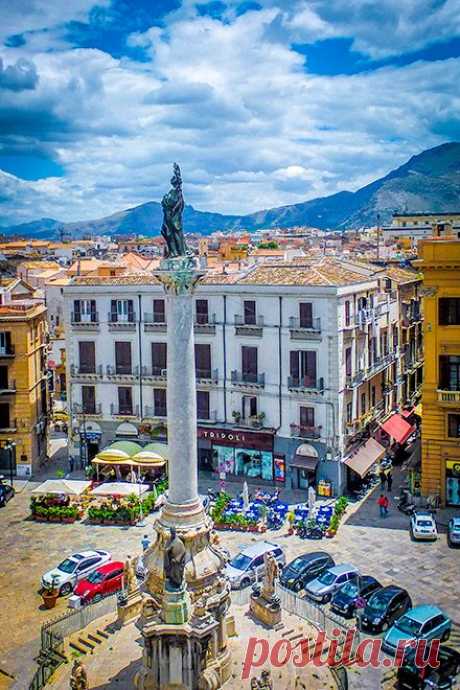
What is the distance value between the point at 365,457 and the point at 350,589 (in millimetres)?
16301

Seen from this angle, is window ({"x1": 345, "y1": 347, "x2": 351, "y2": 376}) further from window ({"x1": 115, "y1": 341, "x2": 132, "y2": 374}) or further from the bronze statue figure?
the bronze statue figure

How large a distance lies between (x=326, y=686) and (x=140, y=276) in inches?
1318

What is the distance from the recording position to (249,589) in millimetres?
29781

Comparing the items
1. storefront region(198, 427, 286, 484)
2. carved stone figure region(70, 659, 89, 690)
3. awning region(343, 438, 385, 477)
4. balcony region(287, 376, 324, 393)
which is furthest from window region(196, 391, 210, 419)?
carved stone figure region(70, 659, 89, 690)

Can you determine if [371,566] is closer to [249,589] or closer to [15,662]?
[249,589]

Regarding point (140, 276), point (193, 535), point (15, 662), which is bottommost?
point (15, 662)

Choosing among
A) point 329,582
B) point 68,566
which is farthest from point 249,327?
point 68,566

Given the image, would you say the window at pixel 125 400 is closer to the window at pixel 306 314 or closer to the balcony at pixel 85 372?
the balcony at pixel 85 372

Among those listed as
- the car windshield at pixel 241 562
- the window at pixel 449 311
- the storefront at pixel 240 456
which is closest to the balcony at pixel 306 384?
the storefront at pixel 240 456

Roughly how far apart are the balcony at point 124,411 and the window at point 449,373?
2005cm

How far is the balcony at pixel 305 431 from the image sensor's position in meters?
44.4

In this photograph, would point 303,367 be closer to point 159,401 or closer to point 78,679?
point 159,401

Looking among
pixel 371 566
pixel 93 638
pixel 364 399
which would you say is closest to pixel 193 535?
pixel 93 638

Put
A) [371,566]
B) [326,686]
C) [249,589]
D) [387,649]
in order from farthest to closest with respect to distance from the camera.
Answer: [371,566]
[249,589]
[387,649]
[326,686]
